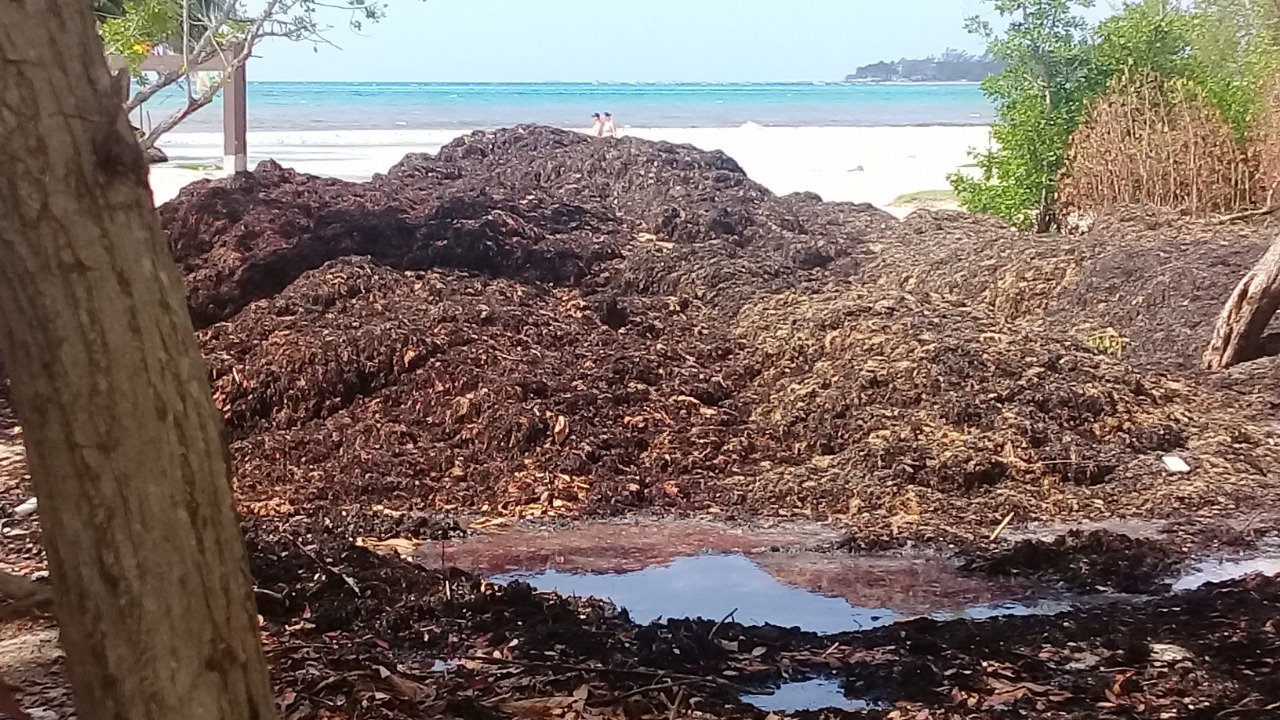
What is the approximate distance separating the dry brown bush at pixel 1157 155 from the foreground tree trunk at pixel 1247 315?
13.5 ft

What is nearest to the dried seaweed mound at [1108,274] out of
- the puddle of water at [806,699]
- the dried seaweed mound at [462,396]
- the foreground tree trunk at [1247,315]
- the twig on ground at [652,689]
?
the foreground tree trunk at [1247,315]

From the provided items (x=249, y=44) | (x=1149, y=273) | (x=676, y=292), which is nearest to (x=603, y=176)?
(x=676, y=292)

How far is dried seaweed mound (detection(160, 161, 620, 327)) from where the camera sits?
27.7ft

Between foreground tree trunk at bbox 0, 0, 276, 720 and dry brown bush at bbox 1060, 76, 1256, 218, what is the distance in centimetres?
1087

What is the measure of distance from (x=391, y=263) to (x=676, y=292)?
6.88ft

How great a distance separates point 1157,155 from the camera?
11.2m

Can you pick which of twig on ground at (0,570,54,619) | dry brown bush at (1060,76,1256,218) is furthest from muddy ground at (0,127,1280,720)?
twig on ground at (0,570,54,619)

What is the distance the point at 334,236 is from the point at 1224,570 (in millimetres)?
6469

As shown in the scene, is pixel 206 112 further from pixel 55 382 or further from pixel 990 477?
pixel 55 382

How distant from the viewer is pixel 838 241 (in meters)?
11.1

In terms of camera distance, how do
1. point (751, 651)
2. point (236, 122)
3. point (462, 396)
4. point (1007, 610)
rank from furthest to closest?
1. point (236, 122)
2. point (462, 396)
3. point (1007, 610)
4. point (751, 651)

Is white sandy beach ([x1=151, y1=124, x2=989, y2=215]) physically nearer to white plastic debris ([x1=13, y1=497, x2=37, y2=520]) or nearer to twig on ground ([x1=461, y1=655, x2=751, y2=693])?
white plastic debris ([x1=13, y1=497, x2=37, y2=520])

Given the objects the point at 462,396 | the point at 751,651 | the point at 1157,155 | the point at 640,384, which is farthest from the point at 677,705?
the point at 1157,155

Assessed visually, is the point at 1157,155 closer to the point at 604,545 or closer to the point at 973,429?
the point at 973,429
